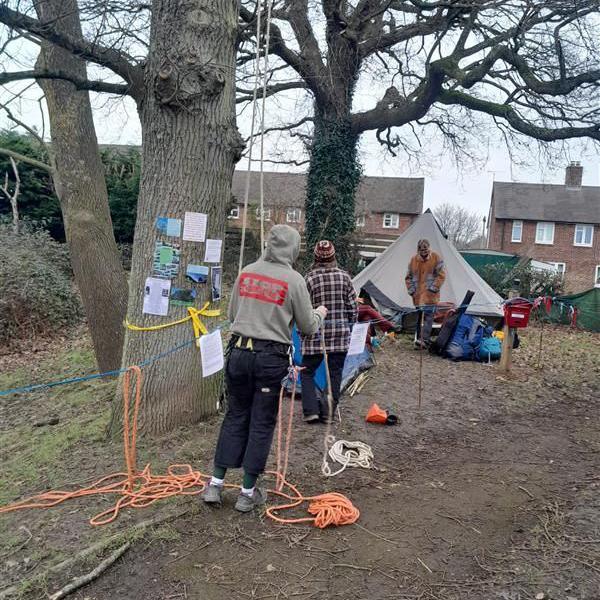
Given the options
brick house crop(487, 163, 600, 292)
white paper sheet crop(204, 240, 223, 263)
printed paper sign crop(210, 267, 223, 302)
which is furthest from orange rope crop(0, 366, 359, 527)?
brick house crop(487, 163, 600, 292)

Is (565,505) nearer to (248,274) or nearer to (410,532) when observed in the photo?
(410,532)

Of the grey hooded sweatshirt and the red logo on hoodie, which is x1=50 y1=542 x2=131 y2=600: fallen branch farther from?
the red logo on hoodie

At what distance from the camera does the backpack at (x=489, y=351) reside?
9.15 meters

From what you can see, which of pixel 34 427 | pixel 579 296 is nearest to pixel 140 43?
pixel 34 427

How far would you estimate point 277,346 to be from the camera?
11.8 ft

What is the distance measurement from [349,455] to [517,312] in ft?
14.3

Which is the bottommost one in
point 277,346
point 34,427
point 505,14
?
point 34,427

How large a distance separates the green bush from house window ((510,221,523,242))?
30763 millimetres

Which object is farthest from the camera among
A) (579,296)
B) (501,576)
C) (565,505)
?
(579,296)

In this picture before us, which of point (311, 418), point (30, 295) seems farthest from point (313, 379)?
point (30, 295)

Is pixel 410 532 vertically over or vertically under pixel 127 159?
under

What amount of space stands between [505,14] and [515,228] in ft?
91.4

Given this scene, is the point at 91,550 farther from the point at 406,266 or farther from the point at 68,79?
the point at 406,266

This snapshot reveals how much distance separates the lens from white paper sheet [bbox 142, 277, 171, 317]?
15.5 feet
